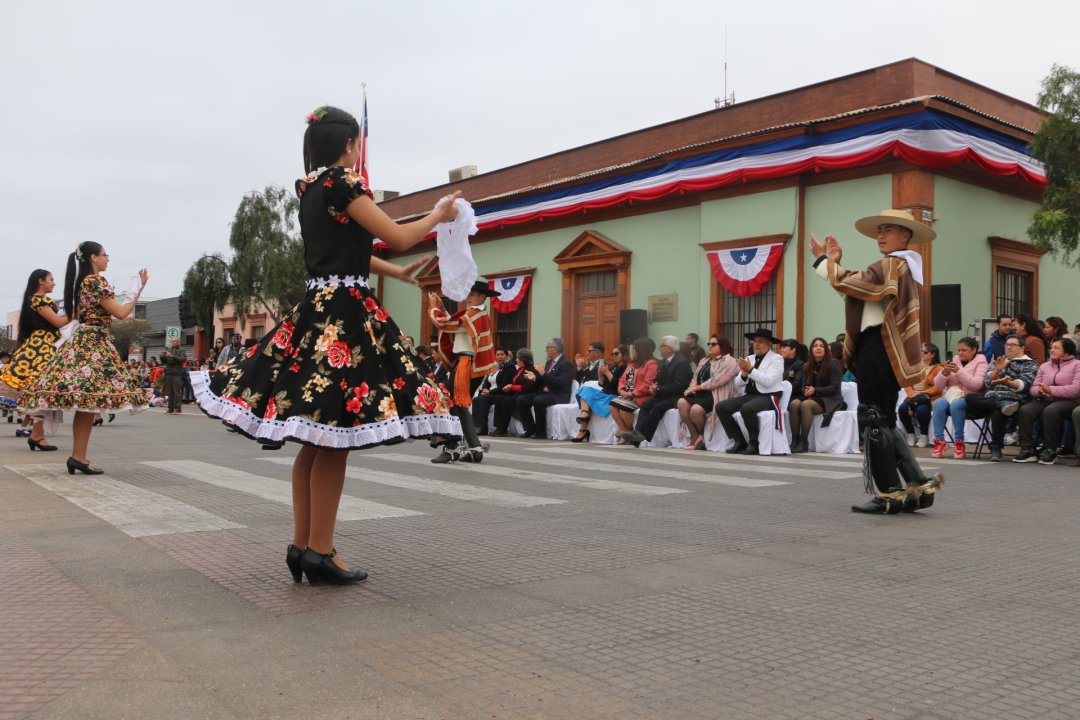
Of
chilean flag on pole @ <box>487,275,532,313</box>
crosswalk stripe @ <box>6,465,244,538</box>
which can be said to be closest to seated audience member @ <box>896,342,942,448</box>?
crosswalk stripe @ <box>6,465,244,538</box>

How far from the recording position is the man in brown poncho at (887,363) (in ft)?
20.5

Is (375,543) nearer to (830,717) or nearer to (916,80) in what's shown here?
(830,717)

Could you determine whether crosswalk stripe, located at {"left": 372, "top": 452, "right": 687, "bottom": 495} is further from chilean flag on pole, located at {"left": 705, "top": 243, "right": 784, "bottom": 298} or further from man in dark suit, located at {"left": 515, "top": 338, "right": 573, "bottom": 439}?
chilean flag on pole, located at {"left": 705, "top": 243, "right": 784, "bottom": 298}

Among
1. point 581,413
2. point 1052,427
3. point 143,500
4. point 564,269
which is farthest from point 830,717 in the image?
point 564,269

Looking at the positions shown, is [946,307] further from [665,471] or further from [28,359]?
[28,359]

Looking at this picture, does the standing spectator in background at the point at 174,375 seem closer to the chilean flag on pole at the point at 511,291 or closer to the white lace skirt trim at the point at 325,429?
the chilean flag on pole at the point at 511,291

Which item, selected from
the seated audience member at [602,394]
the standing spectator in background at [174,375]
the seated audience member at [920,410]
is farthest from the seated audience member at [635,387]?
the standing spectator in background at [174,375]

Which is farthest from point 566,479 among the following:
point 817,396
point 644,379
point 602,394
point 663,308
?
point 663,308

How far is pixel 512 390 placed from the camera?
51.4 feet

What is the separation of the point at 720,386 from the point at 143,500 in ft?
26.4

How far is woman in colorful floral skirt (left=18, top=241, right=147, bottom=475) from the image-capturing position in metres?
8.09

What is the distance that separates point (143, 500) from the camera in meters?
6.48

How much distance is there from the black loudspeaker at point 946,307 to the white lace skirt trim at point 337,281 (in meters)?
13.1

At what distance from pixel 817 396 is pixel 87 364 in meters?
8.43
